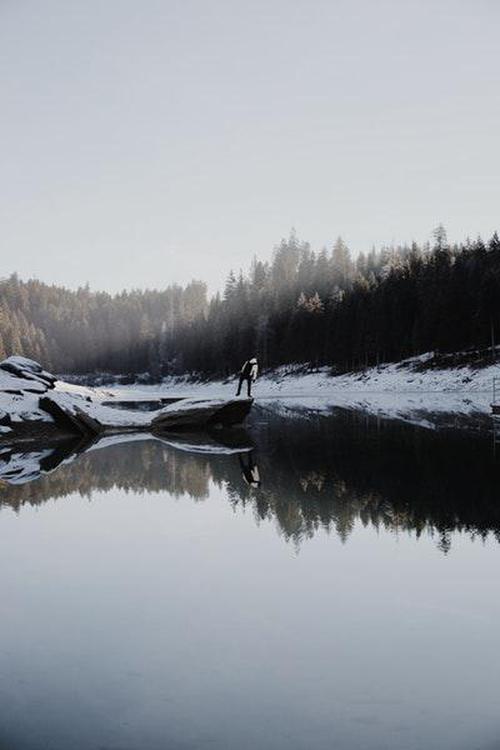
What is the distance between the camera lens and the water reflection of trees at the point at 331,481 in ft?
29.1

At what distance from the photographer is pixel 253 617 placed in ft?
17.4

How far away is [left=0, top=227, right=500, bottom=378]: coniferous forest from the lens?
68.5 meters

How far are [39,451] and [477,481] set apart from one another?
43.0ft

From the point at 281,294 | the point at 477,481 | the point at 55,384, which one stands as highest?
the point at 281,294

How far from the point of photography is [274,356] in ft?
307

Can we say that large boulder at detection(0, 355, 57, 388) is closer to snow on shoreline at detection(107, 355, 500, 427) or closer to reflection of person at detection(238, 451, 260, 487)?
snow on shoreline at detection(107, 355, 500, 427)

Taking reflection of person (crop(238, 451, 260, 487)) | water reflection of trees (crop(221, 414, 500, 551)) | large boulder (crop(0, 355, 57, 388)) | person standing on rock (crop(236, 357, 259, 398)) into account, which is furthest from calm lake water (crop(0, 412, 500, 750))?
person standing on rock (crop(236, 357, 259, 398))

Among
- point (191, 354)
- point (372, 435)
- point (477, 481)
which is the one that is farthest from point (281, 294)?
point (477, 481)

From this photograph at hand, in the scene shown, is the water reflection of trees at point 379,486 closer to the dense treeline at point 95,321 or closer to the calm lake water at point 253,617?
the calm lake water at point 253,617

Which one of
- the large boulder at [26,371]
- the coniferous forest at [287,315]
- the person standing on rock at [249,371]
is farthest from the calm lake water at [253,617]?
the coniferous forest at [287,315]

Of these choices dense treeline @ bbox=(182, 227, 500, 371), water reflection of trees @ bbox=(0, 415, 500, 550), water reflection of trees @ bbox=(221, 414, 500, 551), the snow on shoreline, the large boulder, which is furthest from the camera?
dense treeline @ bbox=(182, 227, 500, 371)

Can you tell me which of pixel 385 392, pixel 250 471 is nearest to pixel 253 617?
pixel 250 471

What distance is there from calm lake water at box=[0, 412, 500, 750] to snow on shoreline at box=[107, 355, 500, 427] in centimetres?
1708

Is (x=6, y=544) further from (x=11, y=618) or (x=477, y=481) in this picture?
(x=477, y=481)
